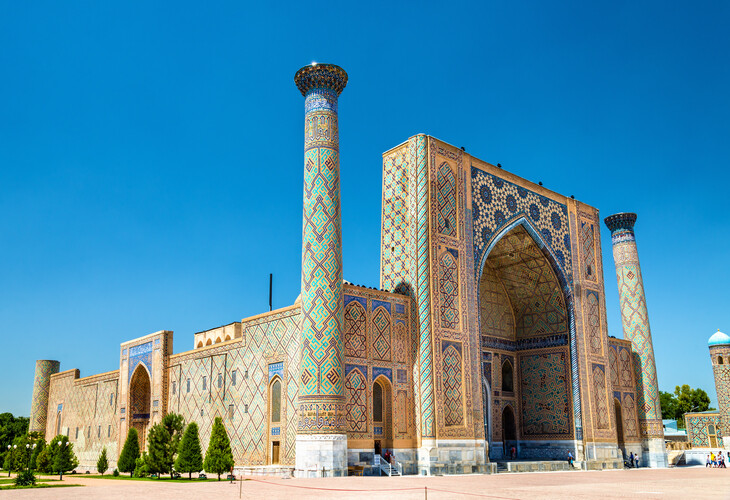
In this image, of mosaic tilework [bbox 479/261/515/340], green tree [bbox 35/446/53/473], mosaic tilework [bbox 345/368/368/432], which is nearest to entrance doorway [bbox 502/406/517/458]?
mosaic tilework [bbox 479/261/515/340]

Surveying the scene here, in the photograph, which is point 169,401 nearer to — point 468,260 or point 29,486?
point 29,486

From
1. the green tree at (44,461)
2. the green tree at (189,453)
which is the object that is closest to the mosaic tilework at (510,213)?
the green tree at (189,453)

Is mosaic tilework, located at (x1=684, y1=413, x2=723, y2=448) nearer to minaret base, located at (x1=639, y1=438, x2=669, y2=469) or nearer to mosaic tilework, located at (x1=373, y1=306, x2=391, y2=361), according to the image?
minaret base, located at (x1=639, y1=438, x2=669, y2=469)

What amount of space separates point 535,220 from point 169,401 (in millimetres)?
12080

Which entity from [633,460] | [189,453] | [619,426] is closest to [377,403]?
[189,453]

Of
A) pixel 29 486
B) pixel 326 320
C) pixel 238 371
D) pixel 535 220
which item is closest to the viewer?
pixel 29 486

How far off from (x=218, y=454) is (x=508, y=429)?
395 inches

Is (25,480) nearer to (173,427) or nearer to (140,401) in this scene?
(173,427)

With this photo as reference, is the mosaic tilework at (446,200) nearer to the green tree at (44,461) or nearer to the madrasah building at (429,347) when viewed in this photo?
the madrasah building at (429,347)

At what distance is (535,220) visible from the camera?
18.4 m

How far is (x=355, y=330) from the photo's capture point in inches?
538

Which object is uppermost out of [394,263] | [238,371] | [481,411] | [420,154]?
[420,154]

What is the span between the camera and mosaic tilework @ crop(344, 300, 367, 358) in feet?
44.2

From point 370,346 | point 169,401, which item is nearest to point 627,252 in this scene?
point 370,346
